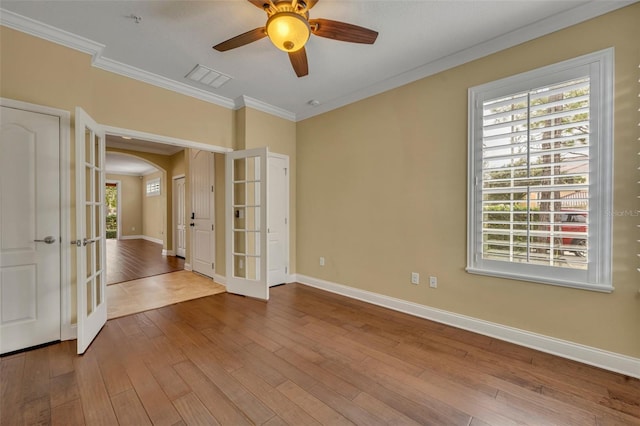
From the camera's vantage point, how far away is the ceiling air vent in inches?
124

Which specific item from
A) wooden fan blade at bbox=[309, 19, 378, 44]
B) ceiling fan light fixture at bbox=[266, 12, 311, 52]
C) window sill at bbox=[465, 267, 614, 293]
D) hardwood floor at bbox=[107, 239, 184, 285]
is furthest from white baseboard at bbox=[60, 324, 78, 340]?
window sill at bbox=[465, 267, 614, 293]

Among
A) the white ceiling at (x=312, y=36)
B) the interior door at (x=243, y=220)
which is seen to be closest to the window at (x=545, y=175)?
the white ceiling at (x=312, y=36)

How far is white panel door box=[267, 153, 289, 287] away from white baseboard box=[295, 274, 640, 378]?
143 cm

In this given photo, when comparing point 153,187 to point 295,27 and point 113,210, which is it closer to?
point 113,210

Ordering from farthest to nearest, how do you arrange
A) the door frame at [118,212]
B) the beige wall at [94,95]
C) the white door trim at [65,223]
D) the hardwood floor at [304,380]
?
1. the door frame at [118,212]
2. the white door trim at [65,223]
3. the beige wall at [94,95]
4. the hardwood floor at [304,380]

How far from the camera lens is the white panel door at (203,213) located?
4918 millimetres

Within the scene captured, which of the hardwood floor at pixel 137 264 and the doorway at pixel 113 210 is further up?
the doorway at pixel 113 210

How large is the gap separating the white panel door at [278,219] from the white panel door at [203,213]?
3.89 ft

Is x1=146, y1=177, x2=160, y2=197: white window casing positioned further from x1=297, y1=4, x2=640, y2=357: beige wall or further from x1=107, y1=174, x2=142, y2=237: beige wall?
x1=297, y1=4, x2=640, y2=357: beige wall

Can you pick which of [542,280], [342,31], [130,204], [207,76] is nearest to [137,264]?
[207,76]

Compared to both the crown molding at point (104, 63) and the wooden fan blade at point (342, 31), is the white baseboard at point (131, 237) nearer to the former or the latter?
the crown molding at point (104, 63)

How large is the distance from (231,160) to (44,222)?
7.16ft

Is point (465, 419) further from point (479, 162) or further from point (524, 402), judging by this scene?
point (479, 162)

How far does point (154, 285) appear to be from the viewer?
14.5 ft
